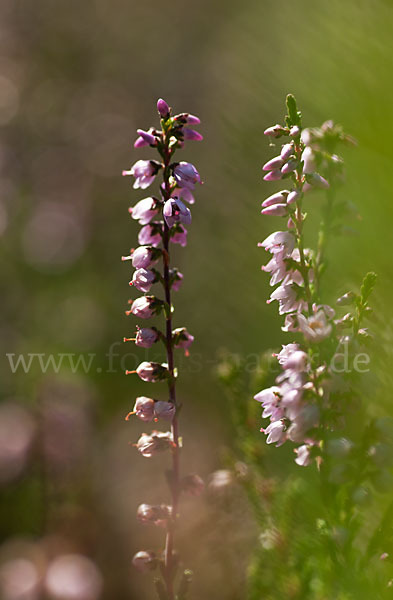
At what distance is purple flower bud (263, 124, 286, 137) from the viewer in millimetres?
1154

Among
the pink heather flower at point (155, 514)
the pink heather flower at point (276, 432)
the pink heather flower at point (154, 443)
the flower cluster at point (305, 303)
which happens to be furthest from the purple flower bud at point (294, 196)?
the pink heather flower at point (155, 514)

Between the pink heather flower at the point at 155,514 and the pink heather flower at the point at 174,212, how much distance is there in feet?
2.00

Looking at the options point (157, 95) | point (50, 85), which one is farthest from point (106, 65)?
point (50, 85)

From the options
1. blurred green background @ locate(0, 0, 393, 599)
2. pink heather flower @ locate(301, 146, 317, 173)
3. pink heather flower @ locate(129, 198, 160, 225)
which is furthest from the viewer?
pink heather flower @ locate(129, 198, 160, 225)

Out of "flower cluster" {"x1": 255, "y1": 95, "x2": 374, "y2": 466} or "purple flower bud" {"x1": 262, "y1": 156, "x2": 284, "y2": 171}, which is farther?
"purple flower bud" {"x1": 262, "y1": 156, "x2": 284, "y2": 171}

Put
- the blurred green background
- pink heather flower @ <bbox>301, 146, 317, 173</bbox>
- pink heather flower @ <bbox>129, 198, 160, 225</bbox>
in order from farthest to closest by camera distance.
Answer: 1. pink heather flower @ <bbox>129, 198, 160, 225</bbox>
2. pink heather flower @ <bbox>301, 146, 317, 173</bbox>
3. the blurred green background

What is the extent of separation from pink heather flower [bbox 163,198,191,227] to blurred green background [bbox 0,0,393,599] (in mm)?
131

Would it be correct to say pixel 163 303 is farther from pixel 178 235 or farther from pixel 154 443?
pixel 154 443

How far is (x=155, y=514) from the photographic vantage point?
51.6 inches

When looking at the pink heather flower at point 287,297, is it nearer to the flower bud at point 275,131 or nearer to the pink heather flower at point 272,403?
the pink heather flower at point 272,403

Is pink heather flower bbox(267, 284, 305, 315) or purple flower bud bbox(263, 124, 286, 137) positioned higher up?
purple flower bud bbox(263, 124, 286, 137)

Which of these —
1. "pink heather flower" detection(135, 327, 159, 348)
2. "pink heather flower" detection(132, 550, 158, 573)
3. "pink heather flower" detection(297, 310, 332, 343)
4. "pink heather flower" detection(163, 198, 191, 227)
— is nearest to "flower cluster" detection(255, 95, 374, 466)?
"pink heather flower" detection(297, 310, 332, 343)

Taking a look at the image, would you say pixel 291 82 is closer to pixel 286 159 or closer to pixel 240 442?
pixel 286 159

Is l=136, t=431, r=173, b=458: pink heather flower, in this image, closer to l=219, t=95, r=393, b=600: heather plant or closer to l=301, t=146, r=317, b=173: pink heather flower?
l=219, t=95, r=393, b=600: heather plant
